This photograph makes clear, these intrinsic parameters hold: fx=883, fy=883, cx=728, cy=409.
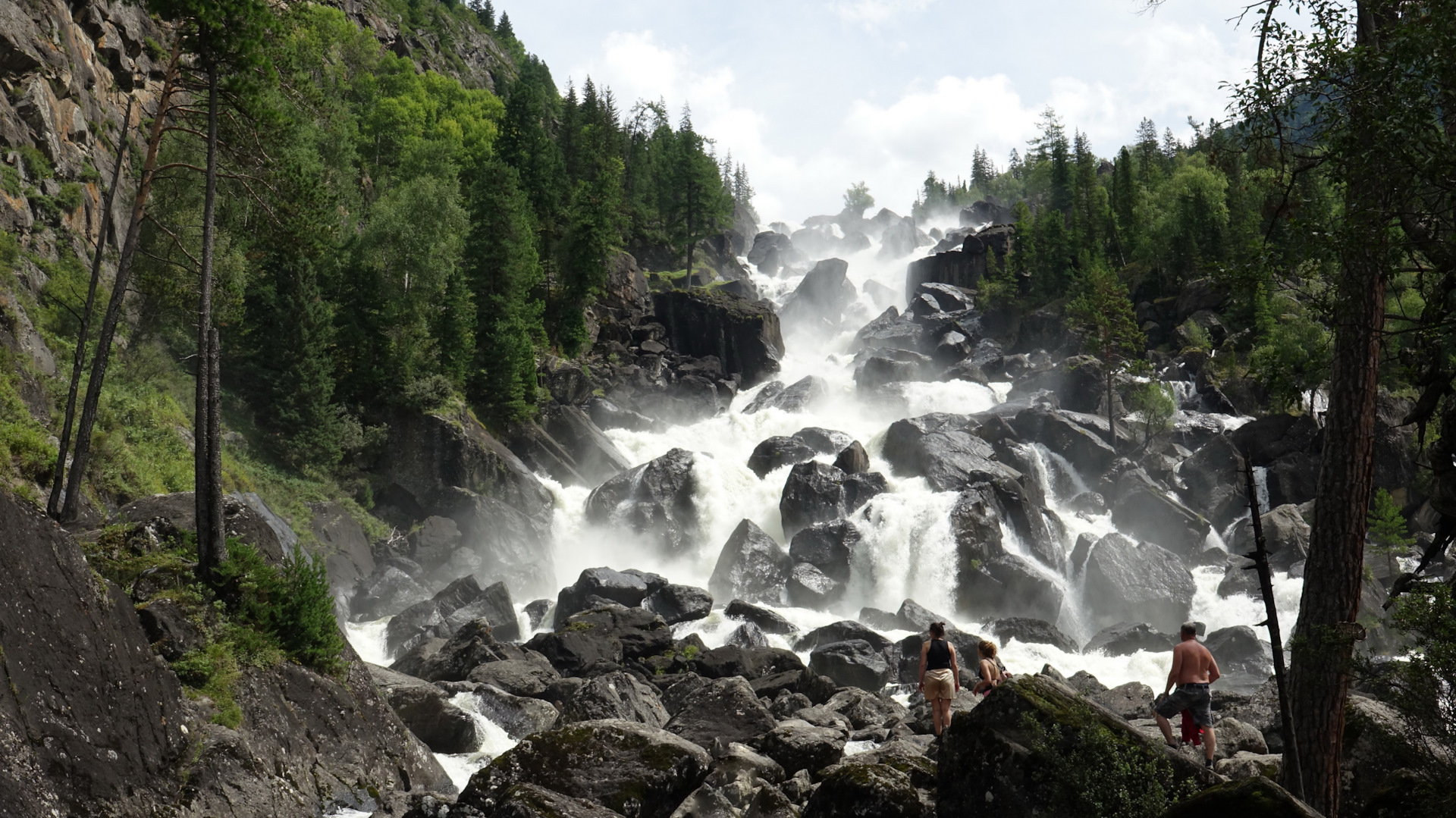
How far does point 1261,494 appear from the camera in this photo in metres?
39.5

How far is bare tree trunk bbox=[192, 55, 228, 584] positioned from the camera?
12.7m

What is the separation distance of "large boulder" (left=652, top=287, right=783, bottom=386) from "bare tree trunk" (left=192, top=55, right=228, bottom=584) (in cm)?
4547

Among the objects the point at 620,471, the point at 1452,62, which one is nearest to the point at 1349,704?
the point at 1452,62

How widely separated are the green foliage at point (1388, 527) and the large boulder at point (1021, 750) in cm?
3003

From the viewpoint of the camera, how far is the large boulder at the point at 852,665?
23.5 meters

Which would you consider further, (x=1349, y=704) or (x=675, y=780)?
(x=675, y=780)

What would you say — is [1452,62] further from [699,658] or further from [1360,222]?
[699,658]

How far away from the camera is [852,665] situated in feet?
77.7

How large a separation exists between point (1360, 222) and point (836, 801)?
729 centimetres

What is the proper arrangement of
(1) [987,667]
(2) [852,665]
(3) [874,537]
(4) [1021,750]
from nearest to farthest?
(4) [1021,750], (1) [987,667], (2) [852,665], (3) [874,537]

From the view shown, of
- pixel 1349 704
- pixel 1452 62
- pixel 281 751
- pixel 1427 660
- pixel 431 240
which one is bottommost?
pixel 281 751

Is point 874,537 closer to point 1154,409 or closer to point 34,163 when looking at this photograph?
point 1154,409

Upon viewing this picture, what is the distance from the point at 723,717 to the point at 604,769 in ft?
17.2

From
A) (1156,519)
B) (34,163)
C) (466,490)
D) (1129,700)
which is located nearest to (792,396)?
(1156,519)
